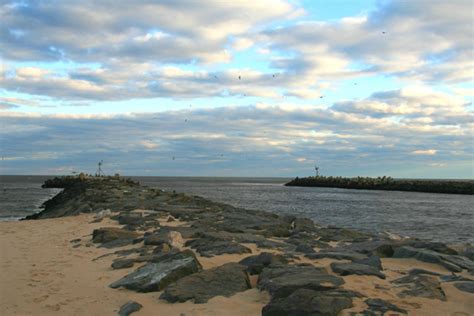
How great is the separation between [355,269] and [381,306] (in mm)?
1398

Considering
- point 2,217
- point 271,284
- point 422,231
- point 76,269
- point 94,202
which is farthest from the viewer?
point 2,217

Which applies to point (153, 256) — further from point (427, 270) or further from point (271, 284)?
point (427, 270)

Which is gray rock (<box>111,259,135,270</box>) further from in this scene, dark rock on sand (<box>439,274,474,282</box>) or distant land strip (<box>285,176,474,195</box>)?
distant land strip (<box>285,176,474,195</box>)

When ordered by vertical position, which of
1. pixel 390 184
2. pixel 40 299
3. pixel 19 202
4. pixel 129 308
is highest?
pixel 390 184

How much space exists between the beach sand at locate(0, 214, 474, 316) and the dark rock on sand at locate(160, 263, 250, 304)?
12 centimetres

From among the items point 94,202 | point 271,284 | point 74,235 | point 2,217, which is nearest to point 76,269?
point 271,284

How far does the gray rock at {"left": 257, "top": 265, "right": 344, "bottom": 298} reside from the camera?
5.21 m

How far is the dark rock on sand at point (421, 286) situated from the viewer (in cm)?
523

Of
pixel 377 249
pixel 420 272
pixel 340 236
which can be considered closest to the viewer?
pixel 420 272

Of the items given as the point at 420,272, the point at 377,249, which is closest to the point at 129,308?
the point at 420,272

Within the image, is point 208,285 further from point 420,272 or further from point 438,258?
point 438,258

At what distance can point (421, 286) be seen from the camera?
5480 millimetres

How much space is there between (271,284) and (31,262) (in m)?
4.70

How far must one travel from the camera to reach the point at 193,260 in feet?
20.9
